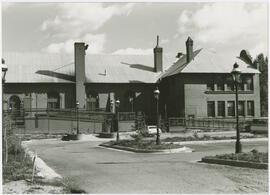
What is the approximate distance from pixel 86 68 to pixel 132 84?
719 centimetres

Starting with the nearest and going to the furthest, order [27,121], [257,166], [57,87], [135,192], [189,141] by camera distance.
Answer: [135,192] < [257,166] < [189,141] < [27,121] < [57,87]

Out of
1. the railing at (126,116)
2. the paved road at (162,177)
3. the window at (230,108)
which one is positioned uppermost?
the window at (230,108)

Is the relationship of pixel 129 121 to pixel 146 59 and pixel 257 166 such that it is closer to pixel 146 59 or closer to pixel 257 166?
pixel 146 59

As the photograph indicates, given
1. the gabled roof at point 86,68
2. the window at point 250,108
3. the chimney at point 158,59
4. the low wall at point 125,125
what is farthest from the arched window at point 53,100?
the window at point 250,108

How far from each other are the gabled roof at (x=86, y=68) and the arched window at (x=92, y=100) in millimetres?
1829

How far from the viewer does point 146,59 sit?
6450 centimetres

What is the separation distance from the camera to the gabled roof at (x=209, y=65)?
52.1 meters

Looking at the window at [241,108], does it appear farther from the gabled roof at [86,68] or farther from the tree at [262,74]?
the gabled roof at [86,68]

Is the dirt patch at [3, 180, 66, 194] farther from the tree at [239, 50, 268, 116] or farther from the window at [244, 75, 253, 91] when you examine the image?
the tree at [239, 50, 268, 116]

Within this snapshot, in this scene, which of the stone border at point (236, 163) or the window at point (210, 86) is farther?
the window at point (210, 86)

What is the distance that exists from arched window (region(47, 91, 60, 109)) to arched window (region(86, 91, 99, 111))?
394 centimetres

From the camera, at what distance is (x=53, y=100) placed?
55.8m

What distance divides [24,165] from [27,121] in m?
35.3

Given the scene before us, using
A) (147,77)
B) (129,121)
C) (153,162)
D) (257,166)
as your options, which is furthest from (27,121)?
(257,166)
